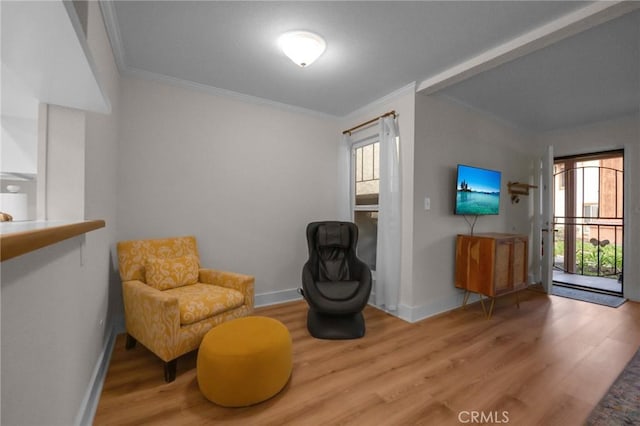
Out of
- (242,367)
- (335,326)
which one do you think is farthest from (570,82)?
(242,367)

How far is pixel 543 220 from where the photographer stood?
12.9 ft

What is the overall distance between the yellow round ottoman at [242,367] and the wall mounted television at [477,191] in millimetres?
2503

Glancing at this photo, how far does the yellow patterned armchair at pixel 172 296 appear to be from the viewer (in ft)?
5.64

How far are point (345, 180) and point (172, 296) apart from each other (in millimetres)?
2476

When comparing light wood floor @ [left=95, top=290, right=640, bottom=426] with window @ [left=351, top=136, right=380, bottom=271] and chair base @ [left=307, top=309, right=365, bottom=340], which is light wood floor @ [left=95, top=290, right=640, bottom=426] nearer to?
chair base @ [left=307, top=309, right=365, bottom=340]

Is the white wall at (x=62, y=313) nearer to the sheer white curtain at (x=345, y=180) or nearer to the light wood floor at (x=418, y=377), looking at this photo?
the light wood floor at (x=418, y=377)

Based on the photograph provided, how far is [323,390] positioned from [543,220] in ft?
13.4

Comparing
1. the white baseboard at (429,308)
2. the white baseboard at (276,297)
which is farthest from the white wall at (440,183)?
the white baseboard at (276,297)

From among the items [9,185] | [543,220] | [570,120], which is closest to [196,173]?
[9,185]

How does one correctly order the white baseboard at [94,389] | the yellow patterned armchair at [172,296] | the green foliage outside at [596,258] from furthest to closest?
the green foliage outside at [596,258] → the yellow patterned armchair at [172,296] → the white baseboard at [94,389]

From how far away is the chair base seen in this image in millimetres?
2365

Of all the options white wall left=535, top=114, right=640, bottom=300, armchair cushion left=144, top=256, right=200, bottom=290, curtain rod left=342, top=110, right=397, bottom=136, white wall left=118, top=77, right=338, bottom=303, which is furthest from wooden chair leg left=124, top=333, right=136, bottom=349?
white wall left=535, top=114, right=640, bottom=300

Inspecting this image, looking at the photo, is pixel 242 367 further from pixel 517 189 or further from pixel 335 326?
pixel 517 189
